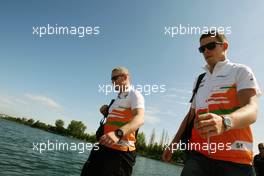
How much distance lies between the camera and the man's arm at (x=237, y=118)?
1.78 meters

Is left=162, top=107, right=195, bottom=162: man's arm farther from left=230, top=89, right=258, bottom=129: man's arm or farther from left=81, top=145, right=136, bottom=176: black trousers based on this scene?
left=230, top=89, right=258, bottom=129: man's arm

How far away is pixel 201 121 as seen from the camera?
179 centimetres

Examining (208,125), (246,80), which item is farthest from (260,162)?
(208,125)

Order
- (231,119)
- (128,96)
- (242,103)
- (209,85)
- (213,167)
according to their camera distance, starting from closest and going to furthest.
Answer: (231,119) < (242,103) < (213,167) < (209,85) < (128,96)

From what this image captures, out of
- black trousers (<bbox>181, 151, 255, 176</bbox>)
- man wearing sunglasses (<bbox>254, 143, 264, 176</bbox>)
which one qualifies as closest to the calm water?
black trousers (<bbox>181, 151, 255, 176</bbox>)

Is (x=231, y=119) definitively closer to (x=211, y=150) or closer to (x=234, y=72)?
(x=211, y=150)

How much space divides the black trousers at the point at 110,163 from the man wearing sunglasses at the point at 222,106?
159 centimetres

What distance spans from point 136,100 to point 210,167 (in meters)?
2.10

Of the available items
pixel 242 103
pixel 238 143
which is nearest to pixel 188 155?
pixel 238 143

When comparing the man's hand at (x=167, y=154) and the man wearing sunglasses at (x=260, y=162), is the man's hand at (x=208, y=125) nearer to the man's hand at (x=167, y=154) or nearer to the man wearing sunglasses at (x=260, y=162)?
the man's hand at (x=167, y=154)

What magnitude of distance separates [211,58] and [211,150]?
4.65ft

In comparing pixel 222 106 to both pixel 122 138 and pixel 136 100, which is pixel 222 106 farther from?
pixel 122 138

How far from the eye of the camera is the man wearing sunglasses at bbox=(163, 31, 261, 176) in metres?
3.26

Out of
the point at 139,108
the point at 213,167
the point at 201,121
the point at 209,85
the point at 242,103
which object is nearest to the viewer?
the point at 201,121
